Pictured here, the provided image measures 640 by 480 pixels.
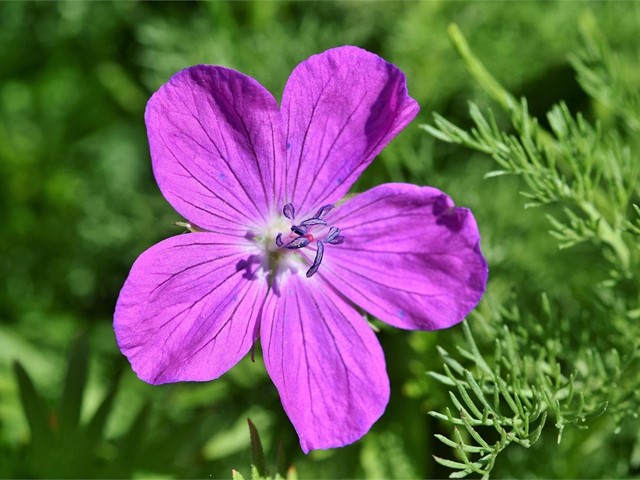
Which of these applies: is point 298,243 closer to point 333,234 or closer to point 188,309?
point 333,234

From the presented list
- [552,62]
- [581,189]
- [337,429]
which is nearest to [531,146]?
[581,189]

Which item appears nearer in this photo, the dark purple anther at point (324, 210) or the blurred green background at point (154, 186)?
the dark purple anther at point (324, 210)

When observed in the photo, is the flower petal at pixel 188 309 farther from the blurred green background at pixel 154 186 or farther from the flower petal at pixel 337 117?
the blurred green background at pixel 154 186

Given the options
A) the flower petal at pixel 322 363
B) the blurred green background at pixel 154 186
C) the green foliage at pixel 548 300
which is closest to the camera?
the flower petal at pixel 322 363

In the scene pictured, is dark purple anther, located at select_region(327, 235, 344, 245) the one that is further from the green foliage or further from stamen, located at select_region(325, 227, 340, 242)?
the green foliage

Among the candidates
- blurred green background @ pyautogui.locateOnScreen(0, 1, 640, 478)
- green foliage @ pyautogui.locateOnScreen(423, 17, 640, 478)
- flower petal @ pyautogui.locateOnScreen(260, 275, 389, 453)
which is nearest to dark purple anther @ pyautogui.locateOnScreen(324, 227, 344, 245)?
flower petal @ pyautogui.locateOnScreen(260, 275, 389, 453)

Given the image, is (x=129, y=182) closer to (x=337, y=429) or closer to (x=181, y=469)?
(x=181, y=469)

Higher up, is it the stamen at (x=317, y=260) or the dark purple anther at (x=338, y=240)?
the dark purple anther at (x=338, y=240)

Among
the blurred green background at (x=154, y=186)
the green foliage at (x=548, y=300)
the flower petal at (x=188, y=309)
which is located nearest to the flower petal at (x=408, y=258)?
the green foliage at (x=548, y=300)
